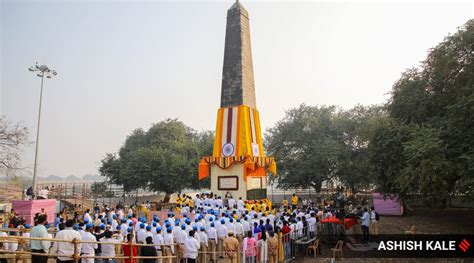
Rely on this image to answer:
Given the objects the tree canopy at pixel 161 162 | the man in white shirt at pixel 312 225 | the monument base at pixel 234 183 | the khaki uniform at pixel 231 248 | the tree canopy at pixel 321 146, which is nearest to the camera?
the khaki uniform at pixel 231 248

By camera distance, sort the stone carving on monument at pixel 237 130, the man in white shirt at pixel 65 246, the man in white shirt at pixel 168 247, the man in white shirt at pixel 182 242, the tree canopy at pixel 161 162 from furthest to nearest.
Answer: the tree canopy at pixel 161 162, the stone carving on monument at pixel 237 130, the man in white shirt at pixel 168 247, the man in white shirt at pixel 182 242, the man in white shirt at pixel 65 246

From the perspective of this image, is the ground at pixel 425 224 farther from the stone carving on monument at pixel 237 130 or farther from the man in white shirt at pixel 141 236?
the stone carving on monument at pixel 237 130

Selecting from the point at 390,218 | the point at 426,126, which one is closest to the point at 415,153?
the point at 426,126

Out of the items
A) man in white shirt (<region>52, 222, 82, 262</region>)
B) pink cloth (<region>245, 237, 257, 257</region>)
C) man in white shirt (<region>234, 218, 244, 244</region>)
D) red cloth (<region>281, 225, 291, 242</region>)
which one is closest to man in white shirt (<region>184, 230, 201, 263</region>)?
pink cloth (<region>245, 237, 257, 257</region>)

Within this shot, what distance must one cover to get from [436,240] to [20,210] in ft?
65.2

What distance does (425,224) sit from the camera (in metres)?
18.9

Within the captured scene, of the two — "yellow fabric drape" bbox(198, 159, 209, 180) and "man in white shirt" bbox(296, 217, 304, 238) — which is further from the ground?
"yellow fabric drape" bbox(198, 159, 209, 180)

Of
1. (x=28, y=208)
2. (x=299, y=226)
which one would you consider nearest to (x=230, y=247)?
(x=299, y=226)

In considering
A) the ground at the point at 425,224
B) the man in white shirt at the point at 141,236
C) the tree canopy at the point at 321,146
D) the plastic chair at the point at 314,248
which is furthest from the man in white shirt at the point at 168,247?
the tree canopy at the point at 321,146

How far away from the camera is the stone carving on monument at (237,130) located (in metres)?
23.2

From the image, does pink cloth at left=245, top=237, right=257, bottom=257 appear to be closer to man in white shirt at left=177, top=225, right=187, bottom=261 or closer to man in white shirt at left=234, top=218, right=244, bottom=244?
man in white shirt at left=234, top=218, right=244, bottom=244

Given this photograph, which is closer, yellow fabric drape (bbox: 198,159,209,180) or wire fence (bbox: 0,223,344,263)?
wire fence (bbox: 0,223,344,263)

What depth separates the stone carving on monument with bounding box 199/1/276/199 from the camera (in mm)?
23234

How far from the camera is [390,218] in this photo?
21547 millimetres
